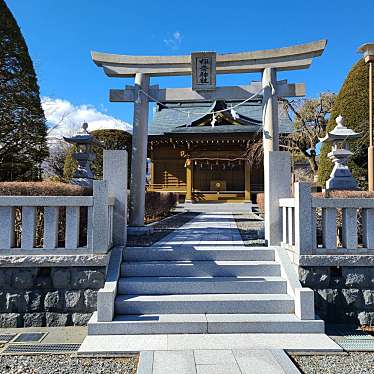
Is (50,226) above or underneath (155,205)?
underneath

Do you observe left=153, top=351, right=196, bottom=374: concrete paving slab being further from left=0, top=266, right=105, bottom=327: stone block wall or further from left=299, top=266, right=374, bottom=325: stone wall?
left=299, top=266, right=374, bottom=325: stone wall

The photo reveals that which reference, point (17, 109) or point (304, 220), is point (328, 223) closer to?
point (304, 220)

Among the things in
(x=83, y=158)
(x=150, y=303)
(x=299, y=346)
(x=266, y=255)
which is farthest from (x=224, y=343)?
(x=83, y=158)

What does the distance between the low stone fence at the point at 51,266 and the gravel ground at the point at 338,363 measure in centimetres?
276

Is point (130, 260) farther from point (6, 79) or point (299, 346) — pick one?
point (6, 79)

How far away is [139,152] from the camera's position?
310 inches

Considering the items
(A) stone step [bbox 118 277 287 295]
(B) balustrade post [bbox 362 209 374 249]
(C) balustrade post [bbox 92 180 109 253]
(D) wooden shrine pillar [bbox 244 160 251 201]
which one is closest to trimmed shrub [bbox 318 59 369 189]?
(B) balustrade post [bbox 362 209 374 249]

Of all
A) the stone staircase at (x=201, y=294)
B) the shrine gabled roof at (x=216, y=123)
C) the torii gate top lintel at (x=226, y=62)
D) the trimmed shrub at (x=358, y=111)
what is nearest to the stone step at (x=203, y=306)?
the stone staircase at (x=201, y=294)

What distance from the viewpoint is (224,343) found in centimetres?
386

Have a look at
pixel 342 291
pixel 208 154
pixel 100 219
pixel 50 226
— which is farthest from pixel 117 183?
pixel 208 154

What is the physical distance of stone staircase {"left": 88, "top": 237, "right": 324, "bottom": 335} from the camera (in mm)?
→ 4156

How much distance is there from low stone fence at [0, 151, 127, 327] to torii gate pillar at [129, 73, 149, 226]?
3.03 metres

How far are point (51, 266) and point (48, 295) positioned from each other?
405 millimetres

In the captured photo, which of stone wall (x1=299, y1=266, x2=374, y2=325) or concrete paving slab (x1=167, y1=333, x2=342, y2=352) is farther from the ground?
stone wall (x1=299, y1=266, x2=374, y2=325)
